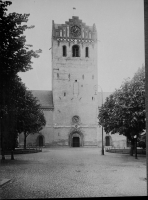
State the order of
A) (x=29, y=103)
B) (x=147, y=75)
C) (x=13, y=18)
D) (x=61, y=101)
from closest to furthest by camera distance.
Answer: (x=147, y=75), (x=13, y=18), (x=29, y=103), (x=61, y=101)

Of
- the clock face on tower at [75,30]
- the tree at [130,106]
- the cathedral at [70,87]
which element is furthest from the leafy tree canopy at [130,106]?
the clock face on tower at [75,30]

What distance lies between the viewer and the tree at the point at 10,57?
6.39 metres

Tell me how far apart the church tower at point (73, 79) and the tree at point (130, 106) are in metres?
1.08

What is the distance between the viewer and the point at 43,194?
18.0 ft

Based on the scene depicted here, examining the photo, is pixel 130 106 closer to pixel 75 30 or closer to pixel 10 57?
pixel 75 30

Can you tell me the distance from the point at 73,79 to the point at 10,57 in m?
3.82

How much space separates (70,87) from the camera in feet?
34.7

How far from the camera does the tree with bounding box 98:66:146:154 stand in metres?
8.37

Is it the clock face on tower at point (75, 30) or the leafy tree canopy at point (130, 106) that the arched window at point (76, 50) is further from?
the leafy tree canopy at point (130, 106)

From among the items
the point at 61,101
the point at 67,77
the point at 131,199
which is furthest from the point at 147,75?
the point at 61,101

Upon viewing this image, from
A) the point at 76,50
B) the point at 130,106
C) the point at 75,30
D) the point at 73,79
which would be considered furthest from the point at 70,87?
the point at 75,30

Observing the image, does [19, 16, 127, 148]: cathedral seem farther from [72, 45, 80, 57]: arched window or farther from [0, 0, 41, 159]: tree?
[0, 0, 41, 159]: tree

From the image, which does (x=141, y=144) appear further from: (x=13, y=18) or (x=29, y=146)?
(x=13, y=18)

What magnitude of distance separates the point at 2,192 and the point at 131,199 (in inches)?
108
